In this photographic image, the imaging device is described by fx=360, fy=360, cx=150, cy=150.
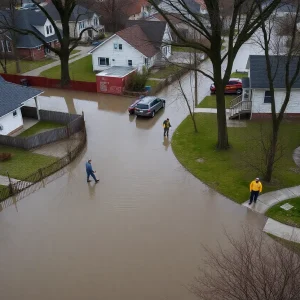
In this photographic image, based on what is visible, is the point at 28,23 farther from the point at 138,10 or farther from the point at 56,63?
the point at 138,10

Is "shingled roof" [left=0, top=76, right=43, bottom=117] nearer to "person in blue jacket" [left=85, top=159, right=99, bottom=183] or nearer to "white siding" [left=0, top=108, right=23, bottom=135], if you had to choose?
"white siding" [left=0, top=108, right=23, bottom=135]

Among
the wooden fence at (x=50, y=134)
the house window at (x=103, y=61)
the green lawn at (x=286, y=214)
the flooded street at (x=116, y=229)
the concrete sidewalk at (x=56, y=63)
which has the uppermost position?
the house window at (x=103, y=61)

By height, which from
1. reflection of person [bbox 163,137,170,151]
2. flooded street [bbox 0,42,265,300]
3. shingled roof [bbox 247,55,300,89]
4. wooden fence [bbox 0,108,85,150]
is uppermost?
shingled roof [bbox 247,55,300,89]

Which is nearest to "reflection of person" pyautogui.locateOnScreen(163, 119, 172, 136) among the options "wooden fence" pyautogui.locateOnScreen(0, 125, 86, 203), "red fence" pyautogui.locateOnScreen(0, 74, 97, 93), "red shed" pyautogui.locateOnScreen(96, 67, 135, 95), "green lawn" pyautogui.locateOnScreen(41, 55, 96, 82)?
"wooden fence" pyautogui.locateOnScreen(0, 125, 86, 203)

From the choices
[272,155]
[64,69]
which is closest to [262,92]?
[272,155]

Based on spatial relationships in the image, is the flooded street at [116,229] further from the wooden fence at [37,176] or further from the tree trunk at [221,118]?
the tree trunk at [221,118]

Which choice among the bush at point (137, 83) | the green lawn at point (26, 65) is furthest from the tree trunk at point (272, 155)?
the green lawn at point (26, 65)
